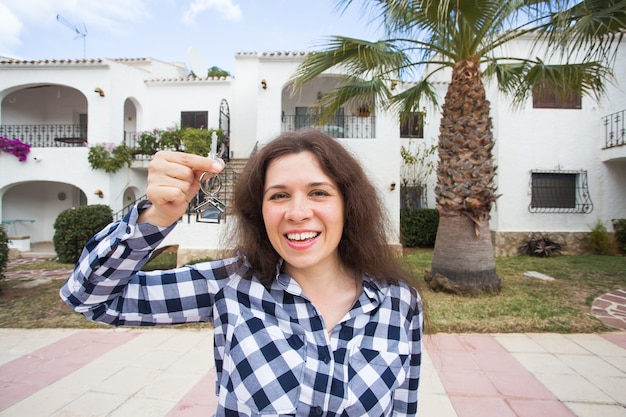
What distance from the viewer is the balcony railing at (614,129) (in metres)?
10.2

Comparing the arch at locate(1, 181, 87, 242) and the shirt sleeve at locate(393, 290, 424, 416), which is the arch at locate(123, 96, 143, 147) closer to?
the arch at locate(1, 181, 87, 242)

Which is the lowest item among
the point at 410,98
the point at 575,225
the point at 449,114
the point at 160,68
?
the point at 575,225

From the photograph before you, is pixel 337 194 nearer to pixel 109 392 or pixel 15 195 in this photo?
pixel 109 392

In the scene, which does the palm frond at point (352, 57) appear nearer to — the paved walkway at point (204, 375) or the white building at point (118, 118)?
the paved walkway at point (204, 375)

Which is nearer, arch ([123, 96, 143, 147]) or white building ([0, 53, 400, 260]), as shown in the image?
white building ([0, 53, 400, 260])

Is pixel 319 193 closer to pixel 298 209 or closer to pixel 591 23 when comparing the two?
pixel 298 209

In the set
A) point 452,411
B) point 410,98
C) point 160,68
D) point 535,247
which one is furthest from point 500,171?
point 160,68

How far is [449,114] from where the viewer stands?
604 cm

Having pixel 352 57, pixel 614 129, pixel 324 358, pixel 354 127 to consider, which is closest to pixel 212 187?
pixel 324 358

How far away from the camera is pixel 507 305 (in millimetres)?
5418

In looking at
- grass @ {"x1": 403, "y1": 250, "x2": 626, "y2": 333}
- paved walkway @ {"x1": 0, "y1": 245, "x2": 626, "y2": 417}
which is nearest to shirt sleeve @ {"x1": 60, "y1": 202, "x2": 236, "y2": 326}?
paved walkway @ {"x1": 0, "y1": 245, "x2": 626, "y2": 417}

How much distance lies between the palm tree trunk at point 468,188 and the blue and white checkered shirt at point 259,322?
5.02m

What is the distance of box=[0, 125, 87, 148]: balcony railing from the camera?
13.3m

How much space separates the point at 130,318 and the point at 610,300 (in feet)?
24.2
